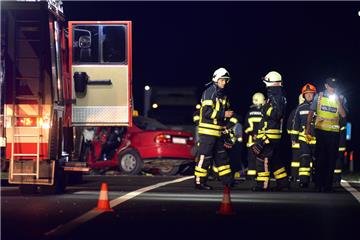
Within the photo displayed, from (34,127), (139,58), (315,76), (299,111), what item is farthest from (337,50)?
(34,127)

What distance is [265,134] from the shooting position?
19.0 metres

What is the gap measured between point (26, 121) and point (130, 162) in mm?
9716

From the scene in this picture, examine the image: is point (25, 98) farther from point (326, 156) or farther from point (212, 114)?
point (326, 156)

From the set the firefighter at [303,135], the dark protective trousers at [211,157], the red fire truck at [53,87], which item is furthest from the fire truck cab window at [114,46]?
the firefighter at [303,135]

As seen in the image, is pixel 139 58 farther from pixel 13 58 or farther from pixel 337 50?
pixel 13 58

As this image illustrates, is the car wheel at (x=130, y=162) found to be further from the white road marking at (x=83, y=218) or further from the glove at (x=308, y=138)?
the white road marking at (x=83, y=218)

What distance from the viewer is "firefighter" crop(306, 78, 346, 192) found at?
18.7 meters

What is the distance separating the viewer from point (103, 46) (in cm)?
1898

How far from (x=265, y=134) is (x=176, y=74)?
115 ft

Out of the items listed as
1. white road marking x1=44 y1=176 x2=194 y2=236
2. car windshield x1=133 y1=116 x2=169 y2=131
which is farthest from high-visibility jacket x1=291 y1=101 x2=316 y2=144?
car windshield x1=133 y1=116 x2=169 y2=131

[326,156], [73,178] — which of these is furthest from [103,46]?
[326,156]

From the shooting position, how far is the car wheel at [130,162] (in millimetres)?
27234

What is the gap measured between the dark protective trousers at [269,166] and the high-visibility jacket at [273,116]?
0.13 meters

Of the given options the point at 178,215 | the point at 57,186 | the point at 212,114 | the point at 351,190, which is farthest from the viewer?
the point at 351,190
